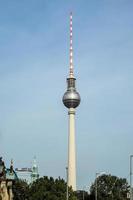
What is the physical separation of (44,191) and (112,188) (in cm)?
3384

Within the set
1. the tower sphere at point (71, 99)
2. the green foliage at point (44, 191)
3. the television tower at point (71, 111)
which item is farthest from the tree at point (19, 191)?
the tower sphere at point (71, 99)

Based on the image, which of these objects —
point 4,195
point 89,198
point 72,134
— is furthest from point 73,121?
point 4,195

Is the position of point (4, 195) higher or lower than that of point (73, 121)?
lower

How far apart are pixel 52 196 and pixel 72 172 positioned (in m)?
81.3

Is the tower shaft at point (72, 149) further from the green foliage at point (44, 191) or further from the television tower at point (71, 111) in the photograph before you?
the green foliage at point (44, 191)

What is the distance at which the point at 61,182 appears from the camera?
115750 mm

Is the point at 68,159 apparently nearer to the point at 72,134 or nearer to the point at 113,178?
the point at 72,134

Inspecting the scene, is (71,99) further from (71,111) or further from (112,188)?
(112,188)

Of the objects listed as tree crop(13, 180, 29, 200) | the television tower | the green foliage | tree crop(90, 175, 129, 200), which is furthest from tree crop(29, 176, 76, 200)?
the television tower

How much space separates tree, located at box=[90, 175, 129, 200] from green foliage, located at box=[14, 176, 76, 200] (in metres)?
26.1

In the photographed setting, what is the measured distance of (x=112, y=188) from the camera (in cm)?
14238

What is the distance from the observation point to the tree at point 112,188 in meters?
140

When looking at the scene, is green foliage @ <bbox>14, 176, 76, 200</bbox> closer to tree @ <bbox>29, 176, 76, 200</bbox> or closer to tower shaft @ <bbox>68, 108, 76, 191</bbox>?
tree @ <bbox>29, 176, 76, 200</bbox>

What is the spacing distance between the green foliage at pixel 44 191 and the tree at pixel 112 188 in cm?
2611
